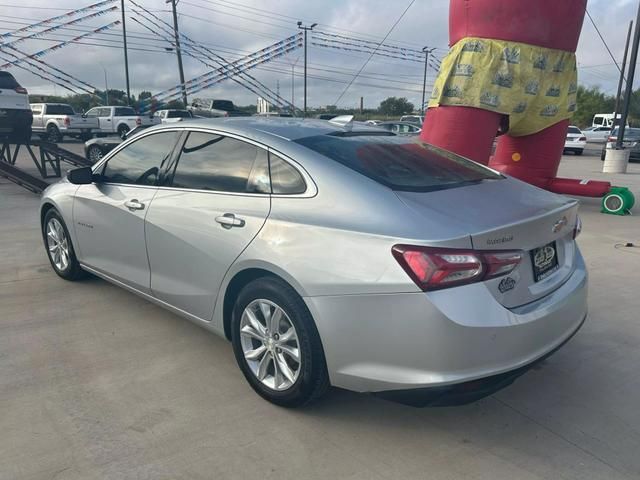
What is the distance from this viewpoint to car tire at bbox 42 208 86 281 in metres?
4.66

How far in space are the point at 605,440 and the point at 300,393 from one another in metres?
1.56

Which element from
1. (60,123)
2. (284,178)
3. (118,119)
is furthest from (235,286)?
(60,123)

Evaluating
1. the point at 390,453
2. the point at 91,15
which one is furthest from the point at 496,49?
the point at 91,15

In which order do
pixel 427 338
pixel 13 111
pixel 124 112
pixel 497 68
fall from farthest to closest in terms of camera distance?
1. pixel 124 112
2. pixel 13 111
3. pixel 497 68
4. pixel 427 338

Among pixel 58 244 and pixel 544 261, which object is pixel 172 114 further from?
pixel 544 261

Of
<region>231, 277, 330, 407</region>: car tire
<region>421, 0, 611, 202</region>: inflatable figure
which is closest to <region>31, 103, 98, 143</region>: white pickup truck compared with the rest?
<region>421, 0, 611, 202</region>: inflatable figure

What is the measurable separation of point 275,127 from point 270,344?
136cm

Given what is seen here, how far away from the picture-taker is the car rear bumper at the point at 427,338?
225 cm

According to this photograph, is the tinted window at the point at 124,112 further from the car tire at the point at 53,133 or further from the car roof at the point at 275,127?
the car roof at the point at 275,127

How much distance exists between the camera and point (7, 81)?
504 inches

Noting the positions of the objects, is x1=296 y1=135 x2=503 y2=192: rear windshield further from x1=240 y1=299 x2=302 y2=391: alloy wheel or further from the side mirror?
the side mirror

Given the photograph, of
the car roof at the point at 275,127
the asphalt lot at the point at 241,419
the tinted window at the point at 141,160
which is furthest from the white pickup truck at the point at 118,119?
the car roof at the point at 275,127

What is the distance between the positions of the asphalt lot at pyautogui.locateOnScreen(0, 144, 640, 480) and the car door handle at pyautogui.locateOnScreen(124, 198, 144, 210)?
0.91 meters

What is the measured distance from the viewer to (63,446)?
2.56 m
